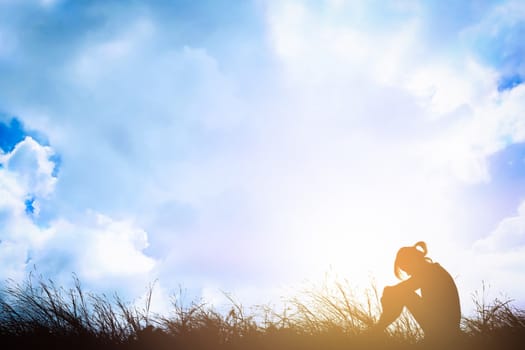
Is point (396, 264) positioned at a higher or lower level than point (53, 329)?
higher

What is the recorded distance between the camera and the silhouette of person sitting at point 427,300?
16.0 feet

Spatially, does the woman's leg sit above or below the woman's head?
below

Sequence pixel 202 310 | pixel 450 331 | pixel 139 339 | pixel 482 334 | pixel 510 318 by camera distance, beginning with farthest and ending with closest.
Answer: pixel 510 318, pixel 482 334, pixel 202 310, pixel 139 339, pixel 450 331

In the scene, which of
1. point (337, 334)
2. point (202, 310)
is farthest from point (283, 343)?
point (202, 310)

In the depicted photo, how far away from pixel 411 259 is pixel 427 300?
24.0 inches

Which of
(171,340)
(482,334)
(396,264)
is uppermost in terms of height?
(396,264)

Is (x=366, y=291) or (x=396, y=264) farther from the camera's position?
(x=366, y=291)

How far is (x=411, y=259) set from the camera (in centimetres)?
508

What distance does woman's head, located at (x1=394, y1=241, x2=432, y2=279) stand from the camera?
505 centimetres

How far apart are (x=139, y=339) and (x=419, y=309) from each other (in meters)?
4.24

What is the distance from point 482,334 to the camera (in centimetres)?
600

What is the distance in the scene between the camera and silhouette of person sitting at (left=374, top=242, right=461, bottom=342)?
4867 millimetres

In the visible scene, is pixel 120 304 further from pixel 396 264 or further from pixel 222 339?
pixel 396 264

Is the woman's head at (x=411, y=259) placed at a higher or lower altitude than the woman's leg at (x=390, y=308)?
higher
